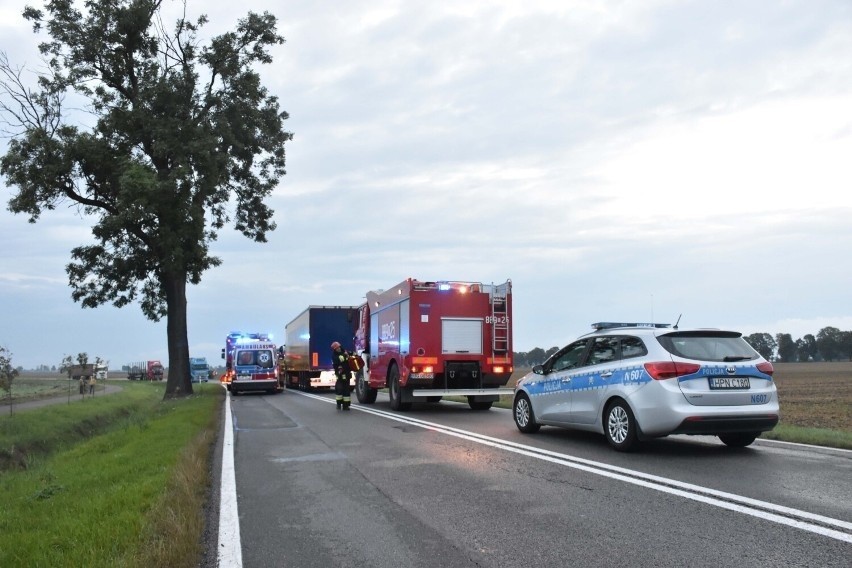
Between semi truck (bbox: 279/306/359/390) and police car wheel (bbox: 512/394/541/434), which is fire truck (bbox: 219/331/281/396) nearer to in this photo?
semi truck (bbox: 279/306/359/390)

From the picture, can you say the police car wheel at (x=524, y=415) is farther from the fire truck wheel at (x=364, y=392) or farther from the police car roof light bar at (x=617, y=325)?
the fire truck wheel at (x=364, y=392)

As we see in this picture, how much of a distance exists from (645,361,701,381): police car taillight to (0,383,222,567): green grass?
551cm

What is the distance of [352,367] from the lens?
60.1 ft

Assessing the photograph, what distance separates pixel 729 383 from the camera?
27.9 feet

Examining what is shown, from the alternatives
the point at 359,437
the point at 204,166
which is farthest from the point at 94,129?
the point at 359,437

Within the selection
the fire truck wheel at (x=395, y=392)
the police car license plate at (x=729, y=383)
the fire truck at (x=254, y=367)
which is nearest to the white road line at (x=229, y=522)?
the police car license plate at (x=729, y=383)

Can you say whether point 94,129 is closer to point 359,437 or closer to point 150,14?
point 150,14

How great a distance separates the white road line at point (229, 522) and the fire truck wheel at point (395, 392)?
25.1ft

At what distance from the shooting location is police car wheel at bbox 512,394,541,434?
1134 cm

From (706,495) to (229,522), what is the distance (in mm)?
4274

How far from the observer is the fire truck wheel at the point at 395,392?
17.0 meters

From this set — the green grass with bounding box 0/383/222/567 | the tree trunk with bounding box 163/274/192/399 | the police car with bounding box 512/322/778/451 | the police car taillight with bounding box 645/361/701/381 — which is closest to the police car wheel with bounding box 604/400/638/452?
the police car with bounding box 512/322/778/451

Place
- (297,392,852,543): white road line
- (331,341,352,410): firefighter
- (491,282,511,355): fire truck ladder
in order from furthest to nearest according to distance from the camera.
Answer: (331,341,352,410): firefighter
(491,282,511,355): fire truck ladder
(297,392,852,543): white road line

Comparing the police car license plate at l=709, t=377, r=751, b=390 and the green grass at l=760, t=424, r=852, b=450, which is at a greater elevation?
the police car license plate at l=709, t=377, r=751, b=390
